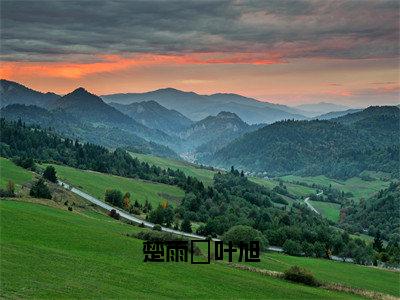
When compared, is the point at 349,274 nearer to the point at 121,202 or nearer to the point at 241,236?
the point at 241,236

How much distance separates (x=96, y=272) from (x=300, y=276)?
30745 millimetres

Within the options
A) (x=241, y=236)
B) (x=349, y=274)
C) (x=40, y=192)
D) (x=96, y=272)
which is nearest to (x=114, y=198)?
(x=40, y=192)

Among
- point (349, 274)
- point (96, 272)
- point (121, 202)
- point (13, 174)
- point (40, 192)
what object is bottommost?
point (349, 274)

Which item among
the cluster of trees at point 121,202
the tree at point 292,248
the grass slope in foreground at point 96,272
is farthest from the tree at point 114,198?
the grass slope in foreground at point 96,272

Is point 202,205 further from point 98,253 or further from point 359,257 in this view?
point 98,253

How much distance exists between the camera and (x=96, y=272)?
48.4 meters

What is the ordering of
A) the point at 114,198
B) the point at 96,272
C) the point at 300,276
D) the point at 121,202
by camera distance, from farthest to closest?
the point at 114,198 → the point at 121,202 → the point at 300,276 → the point at 96,272

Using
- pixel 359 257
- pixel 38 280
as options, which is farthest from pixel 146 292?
pixel 359 257

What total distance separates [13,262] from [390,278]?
249 feet

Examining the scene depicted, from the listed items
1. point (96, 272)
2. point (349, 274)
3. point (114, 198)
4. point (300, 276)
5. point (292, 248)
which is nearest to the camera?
point (96, 272)

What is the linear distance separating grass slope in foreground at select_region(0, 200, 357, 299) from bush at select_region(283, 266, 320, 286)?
2526 mm

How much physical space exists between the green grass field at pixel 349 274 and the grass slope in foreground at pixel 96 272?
20.1 m

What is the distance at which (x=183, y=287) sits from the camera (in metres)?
50.0

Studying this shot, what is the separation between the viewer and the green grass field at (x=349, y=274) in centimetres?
8182
